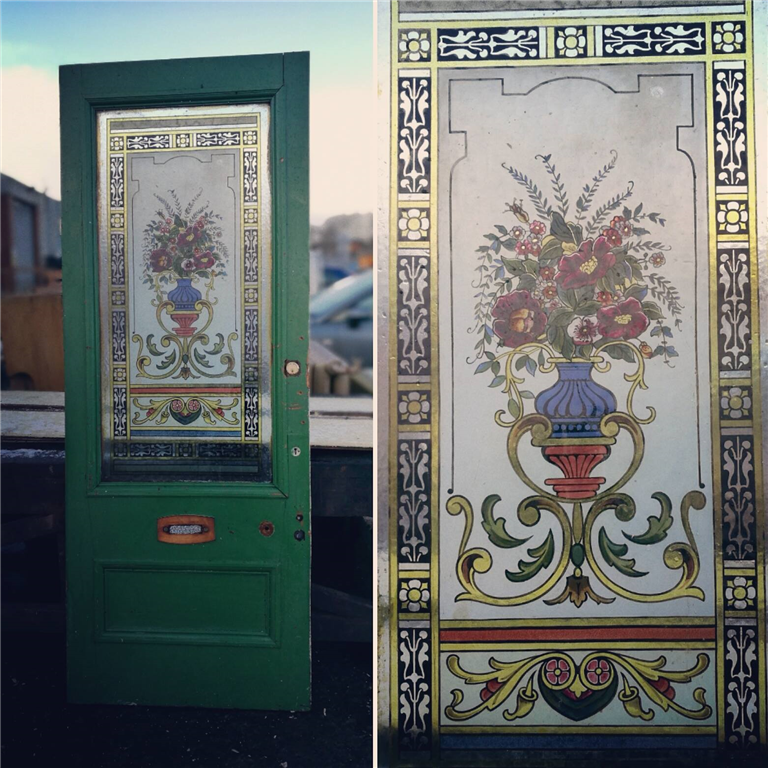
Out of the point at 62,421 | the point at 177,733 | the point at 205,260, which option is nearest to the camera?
the point at 177,733

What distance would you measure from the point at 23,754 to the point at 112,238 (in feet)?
6.30

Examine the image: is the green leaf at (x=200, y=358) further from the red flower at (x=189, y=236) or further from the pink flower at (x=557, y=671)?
the pink flower at (x=557, y=671)

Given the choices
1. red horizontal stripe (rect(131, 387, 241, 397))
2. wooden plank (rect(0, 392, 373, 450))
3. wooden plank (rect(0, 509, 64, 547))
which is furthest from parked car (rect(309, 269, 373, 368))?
red horizontal stripe (rect(131, 387, 241, 397))

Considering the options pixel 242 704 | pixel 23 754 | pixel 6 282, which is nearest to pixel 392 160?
pixel 242 704

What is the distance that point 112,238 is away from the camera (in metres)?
2.84

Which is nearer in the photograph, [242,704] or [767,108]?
[767,108]

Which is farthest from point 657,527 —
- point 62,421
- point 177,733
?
point 62,421

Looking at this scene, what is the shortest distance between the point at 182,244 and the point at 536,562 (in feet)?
5.86

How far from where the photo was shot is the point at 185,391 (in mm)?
2842

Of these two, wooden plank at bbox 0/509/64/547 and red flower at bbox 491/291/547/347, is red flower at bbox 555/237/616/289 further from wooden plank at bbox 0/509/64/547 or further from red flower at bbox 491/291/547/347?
wooden plank at bbox 0/509/64/547

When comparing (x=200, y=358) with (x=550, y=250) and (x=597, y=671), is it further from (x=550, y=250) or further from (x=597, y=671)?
(x=597, y=671)

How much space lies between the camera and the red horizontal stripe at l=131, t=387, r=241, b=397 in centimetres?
283

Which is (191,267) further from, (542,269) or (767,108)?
(767,108)

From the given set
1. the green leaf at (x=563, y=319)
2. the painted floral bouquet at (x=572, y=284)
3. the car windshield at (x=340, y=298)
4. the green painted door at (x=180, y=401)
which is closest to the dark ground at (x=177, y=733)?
the green painted door at (x=180, y=401)
